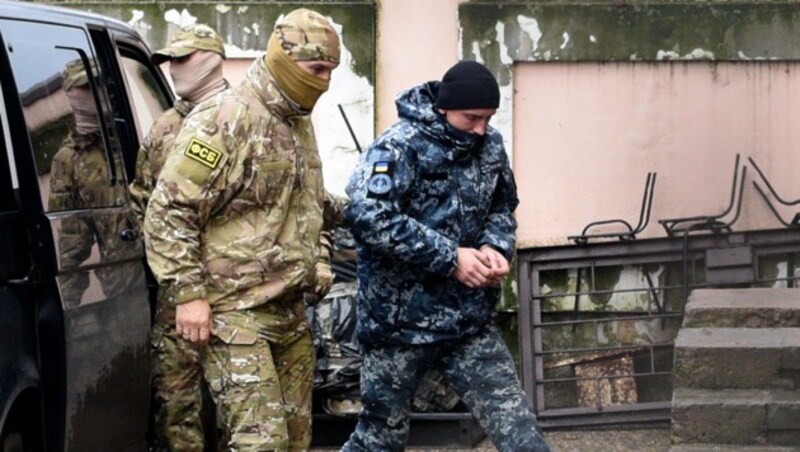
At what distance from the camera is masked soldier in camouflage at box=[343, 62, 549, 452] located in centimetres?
548

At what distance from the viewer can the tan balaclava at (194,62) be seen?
6.34 meters

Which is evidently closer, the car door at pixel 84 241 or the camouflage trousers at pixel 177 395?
the car door at pixel 84 241

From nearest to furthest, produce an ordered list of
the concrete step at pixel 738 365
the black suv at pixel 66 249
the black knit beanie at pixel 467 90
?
1. the black suv at pixel 66 249
2. the black knit beanie at pixel 467 90
3. the concrete step at pixel 738 365

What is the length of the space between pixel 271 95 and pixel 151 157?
3.08ft

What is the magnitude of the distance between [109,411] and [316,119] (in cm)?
397

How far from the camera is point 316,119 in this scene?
30.0 feet

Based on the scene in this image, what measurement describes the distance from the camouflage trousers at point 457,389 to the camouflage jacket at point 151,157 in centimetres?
97

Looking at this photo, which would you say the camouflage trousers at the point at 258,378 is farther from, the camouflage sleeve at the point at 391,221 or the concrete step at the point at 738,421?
the concrete step at the point at 738,421

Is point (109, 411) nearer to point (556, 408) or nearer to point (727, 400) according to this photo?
point (727, 400)

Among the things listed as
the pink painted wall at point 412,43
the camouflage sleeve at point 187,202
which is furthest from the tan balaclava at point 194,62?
the pink painted wall at point 412,43

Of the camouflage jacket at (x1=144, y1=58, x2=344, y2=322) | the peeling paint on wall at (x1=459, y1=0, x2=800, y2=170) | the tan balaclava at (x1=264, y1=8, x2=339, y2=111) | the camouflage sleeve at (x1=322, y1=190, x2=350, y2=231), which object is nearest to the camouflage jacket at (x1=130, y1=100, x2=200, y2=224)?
the camouflage sleeve at (x1=322, y1=190, x2=350, y2=231)

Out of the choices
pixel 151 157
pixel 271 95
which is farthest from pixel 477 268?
pixel 151 157

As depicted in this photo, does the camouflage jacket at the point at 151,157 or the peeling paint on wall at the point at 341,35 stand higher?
the peeling paint on wall at the point at 341,35

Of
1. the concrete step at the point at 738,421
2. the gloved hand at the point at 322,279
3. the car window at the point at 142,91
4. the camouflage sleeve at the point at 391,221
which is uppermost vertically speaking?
the car window at the point at 142,91
